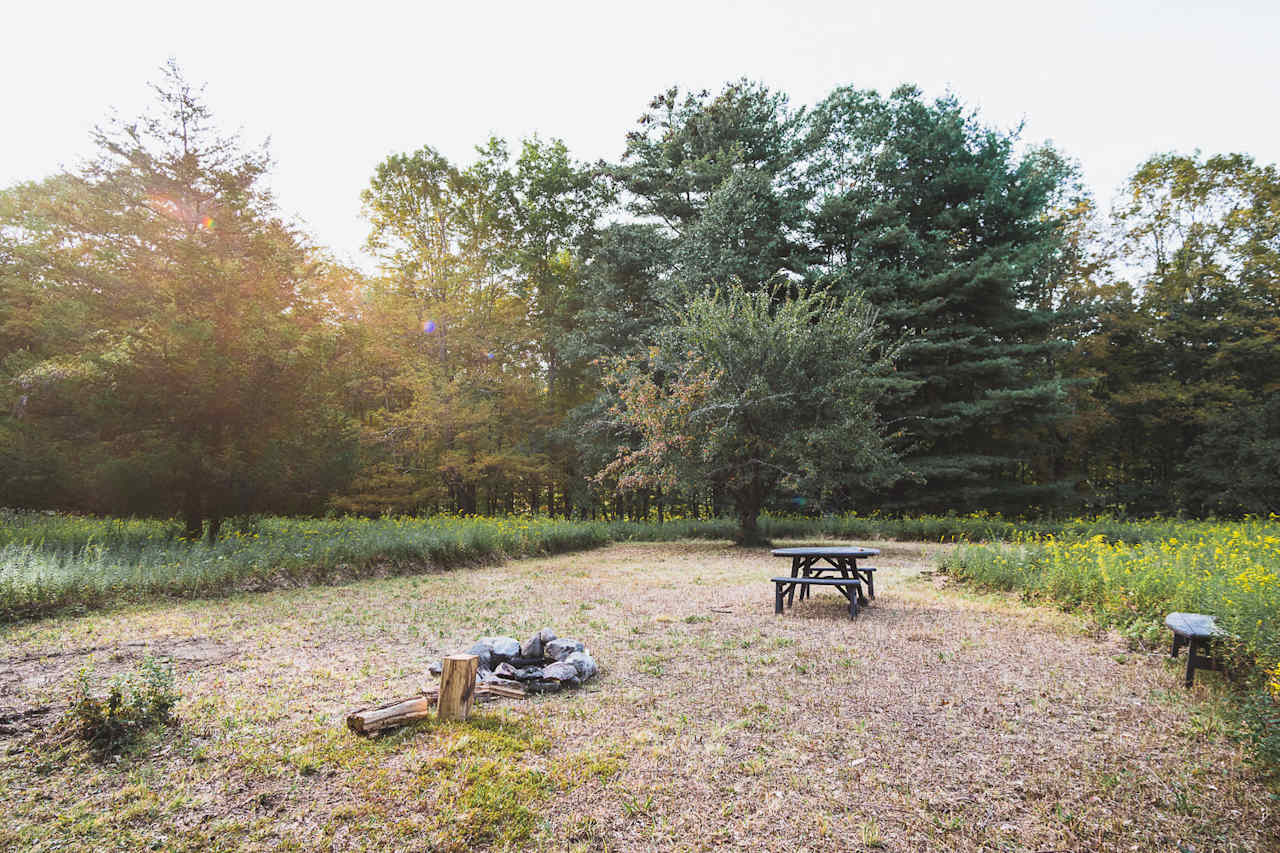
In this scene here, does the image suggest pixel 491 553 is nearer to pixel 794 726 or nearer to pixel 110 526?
pixel 110 526

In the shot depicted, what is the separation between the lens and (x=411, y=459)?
18.5 metres

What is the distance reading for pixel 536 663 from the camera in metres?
4.62

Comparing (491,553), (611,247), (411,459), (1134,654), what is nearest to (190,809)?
(1134,654)

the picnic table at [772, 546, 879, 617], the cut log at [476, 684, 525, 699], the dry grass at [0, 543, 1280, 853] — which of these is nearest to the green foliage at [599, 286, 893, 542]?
the picnic table at [772, 546, 879, 617]

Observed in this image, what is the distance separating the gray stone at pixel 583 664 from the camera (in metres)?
4.35

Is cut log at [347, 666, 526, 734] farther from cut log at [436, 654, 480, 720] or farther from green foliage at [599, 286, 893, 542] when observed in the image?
green foliage at [599, 286, 893, 542]

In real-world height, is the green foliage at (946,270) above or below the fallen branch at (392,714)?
above

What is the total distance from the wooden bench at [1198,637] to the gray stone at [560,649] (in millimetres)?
4258

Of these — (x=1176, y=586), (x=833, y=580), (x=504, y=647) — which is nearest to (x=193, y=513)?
(x=504, y=647)

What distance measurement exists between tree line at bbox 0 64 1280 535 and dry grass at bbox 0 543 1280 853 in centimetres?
657

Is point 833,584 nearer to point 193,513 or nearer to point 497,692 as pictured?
point 497,692

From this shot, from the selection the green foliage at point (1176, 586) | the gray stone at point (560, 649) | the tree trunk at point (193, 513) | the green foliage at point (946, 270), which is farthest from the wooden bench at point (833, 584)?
the green foliage at point (946, 270)

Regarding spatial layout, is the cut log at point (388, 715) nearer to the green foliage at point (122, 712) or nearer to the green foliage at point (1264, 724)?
the green foliage at point (122, 712)

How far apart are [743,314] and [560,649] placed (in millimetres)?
10005
